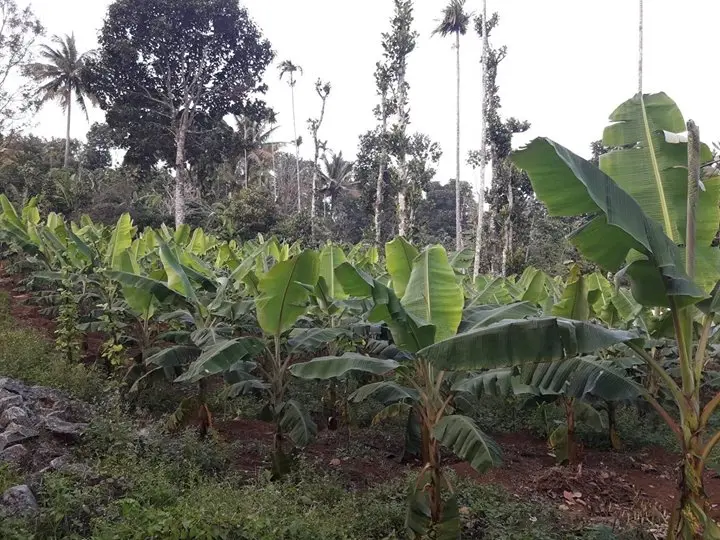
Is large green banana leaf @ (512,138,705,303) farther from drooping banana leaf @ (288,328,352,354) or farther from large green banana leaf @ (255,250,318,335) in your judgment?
drooping banana leaf @ (288,328,352,354)

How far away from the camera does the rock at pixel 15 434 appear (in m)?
4.71

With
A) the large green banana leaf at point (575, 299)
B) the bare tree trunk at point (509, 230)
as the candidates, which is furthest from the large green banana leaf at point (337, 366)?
the bare tree trunk at point (509, 230)

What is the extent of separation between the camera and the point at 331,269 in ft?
21.3

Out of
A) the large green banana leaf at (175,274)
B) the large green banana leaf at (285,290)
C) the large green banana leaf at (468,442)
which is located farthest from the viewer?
the large green banana leaf at (175,274)

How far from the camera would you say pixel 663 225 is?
3760 millimetres

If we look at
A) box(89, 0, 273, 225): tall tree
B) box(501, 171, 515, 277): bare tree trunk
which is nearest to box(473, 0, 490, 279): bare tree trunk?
box(501, 171, 515, 277): bare tree trunk

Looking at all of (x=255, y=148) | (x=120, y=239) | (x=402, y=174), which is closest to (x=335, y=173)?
(x=255, y=148)

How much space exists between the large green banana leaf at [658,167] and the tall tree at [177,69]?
24095mm

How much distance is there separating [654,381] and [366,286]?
489cm

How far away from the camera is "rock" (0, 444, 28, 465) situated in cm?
449

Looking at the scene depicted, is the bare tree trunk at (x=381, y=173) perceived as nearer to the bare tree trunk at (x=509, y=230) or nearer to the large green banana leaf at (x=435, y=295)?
the bare tree trunk at (x=509, y=230)

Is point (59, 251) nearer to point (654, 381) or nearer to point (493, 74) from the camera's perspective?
point (654, 381)

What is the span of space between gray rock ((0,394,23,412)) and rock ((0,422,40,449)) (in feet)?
1.79

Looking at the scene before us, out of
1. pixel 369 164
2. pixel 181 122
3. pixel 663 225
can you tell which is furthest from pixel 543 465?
pixel 369 164
